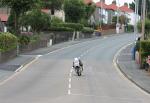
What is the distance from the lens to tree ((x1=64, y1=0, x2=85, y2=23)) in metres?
118

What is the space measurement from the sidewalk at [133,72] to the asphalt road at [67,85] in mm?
707

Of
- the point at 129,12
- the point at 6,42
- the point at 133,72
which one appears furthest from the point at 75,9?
the point at 129,12

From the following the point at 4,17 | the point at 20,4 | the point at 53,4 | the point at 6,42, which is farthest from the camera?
the point at 53,4

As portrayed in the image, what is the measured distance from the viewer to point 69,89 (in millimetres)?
33875

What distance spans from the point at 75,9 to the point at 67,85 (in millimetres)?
82182

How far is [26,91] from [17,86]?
348cm

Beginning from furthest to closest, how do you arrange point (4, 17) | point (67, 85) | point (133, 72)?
point (4, 17) → point (133, 72) → point (67, 85)

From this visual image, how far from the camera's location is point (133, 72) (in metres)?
50.8

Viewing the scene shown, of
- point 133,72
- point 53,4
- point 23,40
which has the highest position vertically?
point 53,4

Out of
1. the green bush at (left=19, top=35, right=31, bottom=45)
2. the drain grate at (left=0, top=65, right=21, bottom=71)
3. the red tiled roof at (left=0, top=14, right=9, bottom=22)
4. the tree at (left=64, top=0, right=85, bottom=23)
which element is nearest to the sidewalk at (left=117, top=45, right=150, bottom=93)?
the drain grate at (left=0, top=65, right=21, bottom=71)

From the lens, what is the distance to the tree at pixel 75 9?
118 metres

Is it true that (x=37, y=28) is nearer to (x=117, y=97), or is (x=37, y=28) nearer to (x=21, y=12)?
(x=21, y=12)

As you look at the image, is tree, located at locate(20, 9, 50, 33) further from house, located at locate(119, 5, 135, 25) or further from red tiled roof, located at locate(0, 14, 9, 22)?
house, located at locate(119, 5, 135, 25)

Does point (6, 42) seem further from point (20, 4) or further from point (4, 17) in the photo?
point (4, 17)
